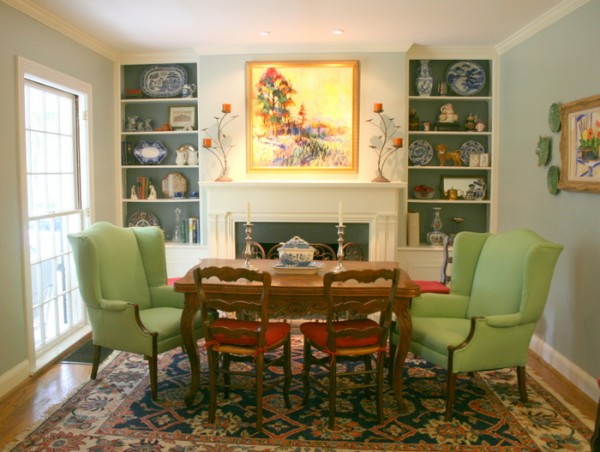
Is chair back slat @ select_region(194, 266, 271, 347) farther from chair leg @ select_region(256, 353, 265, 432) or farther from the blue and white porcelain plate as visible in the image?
the blue and white porcelain plate

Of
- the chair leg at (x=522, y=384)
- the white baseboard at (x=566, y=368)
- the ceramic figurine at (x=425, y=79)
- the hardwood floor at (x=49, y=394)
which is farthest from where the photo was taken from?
the ceramic figurine at (x=425, y=79)

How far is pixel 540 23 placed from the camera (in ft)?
14.1

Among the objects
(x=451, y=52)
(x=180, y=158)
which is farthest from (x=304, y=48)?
(x=180, y=158)

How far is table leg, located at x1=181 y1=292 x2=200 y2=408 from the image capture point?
3.32 metres

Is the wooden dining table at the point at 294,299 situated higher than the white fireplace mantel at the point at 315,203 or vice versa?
the white fireplace mantel at the point at 315,203

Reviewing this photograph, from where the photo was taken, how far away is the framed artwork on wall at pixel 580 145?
347 cm

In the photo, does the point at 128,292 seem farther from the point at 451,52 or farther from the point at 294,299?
the point at 451,52

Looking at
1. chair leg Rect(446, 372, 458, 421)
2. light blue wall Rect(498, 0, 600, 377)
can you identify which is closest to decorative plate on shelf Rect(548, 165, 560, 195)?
light blue wall Rect(498, 0, 600, 377)

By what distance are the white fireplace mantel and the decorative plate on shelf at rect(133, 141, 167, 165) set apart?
0.69 metres

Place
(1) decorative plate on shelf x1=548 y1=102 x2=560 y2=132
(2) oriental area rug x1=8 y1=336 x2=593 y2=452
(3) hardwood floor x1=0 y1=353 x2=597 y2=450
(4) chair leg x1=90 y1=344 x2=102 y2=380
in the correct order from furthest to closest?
(1) decorative plate on shelf x1=548 y1=102 x2=560 y2=132, (4) chair leg x1=90 y1=344 x2=102 y2=380, (3) hardwood floor x1=0 y1=353 x2=597 y2=450, (2) oriental area rug x1=8 y1=336 x2=593 y2=452

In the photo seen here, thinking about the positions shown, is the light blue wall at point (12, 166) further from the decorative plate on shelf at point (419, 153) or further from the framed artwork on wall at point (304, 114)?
the decorative plate on shelf at point (419, 153)

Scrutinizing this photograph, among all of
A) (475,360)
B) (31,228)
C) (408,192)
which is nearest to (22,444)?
(31,228)

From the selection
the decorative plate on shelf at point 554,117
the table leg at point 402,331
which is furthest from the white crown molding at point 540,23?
the table leg at point 402,331

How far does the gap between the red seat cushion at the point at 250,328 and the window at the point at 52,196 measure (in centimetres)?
161
